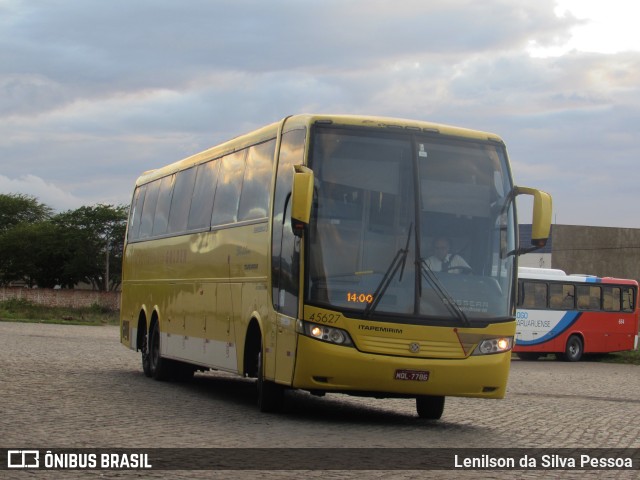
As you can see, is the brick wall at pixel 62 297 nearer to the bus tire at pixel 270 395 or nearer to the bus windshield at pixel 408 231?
the bus tire at pixel 270 395

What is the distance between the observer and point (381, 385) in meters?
14.1

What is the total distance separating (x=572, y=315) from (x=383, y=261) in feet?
97.3

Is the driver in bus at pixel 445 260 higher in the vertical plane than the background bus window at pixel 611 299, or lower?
higher

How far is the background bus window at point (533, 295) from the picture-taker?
4175cm

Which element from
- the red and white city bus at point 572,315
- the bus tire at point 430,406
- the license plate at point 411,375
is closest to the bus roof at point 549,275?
the red and white city bus at point 572,315

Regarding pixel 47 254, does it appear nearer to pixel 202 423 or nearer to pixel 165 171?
pixel 165 171

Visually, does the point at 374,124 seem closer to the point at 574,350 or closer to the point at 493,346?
the point at 493,346

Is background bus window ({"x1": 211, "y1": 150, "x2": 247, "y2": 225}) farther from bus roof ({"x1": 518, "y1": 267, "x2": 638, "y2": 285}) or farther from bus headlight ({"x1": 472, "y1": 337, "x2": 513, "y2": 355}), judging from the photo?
bus roof ({"x1": 518, "y1": 267, "x2": 638, "y2": 285})

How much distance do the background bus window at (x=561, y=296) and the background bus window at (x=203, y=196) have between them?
24.1 meters

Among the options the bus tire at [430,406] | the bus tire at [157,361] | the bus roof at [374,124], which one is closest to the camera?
the bus roof at [374,124]

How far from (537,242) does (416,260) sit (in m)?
1.53

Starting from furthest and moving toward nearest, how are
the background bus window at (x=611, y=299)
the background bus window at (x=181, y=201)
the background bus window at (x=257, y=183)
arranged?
the background bus window at (x=611, y=299) → the background bus window at (x=181, y=201) → the background bus window at (x=257, y=183)

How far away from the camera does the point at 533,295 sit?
138 feet

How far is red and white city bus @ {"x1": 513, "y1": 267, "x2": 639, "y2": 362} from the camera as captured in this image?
41.9 m
